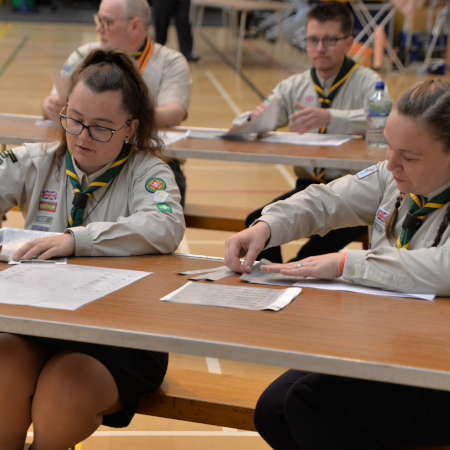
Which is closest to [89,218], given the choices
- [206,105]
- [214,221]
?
[214,221]

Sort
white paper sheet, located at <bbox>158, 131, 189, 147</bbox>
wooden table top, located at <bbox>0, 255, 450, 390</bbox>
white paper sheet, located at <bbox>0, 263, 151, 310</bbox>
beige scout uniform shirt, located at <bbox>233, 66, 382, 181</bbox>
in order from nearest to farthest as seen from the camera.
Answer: wooden table top, located at <bbox>0, 255, 450, 390</bbox> < white paper sheet, located at <bbox>0, 263, 151, 310</bbox> < white paper sheet, located at <bbox>158, 131, 189, 147</bbox> < beige scout uniform shirt, located at <bbox>233, 66, 382, 181</bbox>

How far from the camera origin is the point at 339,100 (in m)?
3.52

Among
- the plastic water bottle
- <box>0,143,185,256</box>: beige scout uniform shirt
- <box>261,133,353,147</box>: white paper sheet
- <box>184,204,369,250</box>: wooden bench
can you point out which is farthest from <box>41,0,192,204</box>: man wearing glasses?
<box>0,143,185,256</box>: beige scout uniform shirt

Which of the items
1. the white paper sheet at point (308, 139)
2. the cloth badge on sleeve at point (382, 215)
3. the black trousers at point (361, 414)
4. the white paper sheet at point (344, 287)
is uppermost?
the white paper sheet at point (308, 139)

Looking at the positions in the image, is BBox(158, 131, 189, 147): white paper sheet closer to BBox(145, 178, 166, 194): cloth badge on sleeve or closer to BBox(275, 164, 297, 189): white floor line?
BBox(145, 178, 166, 194): cloth badge on sleeve

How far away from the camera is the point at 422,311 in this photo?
1.35 metres

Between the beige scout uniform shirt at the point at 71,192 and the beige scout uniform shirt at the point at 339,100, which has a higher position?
the beige scout uniform shirt at the point at 339,100

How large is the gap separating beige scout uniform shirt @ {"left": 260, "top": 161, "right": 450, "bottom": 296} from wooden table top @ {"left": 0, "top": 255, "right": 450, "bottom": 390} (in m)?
0.07

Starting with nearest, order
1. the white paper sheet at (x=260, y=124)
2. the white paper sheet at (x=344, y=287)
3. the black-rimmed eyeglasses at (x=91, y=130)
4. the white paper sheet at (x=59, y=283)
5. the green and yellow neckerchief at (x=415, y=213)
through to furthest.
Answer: the white paper sheet at (x=59, y=283)
the white paper sheet at (x=344, y=287)
the green and yellow neckerchief at (x=415, y=213)
the black-rimmed eyeglasses at (x=91, y=130)
the white paper sheet at (x=260, y=124)

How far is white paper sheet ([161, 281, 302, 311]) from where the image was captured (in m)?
1.34

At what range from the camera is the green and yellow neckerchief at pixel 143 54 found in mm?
3729

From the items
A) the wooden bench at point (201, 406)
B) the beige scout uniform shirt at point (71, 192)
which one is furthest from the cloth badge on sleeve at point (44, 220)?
the wooden bench at point (201, 406)

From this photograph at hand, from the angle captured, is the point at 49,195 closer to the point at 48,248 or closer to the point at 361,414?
the point at 48,248

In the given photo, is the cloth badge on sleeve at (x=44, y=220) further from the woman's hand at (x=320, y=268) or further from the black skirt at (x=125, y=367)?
the woman's hand at (x=320, y=268)
